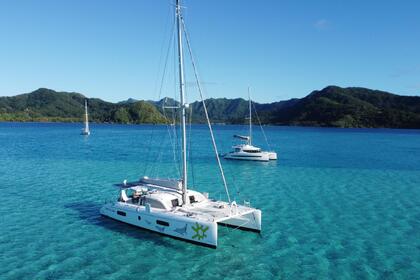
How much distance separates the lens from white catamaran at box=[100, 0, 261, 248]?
1900 centimetres

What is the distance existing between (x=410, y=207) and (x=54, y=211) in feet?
87.2

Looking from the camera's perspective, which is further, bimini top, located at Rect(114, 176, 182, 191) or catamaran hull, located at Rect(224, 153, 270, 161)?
catamaran hull, located at Rect(224, 153, 270, 161)

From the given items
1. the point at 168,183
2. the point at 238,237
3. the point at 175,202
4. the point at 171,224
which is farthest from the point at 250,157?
the point at 171,224

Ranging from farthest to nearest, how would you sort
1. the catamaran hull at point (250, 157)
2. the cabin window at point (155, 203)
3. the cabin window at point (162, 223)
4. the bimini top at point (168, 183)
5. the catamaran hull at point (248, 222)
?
the catamaran hull at point (250, 157), the bimini top at point (168, 183), the cabin window at point (155, 203), the catamaran hull at point (248, 222), the cabin window at point (162, 223)

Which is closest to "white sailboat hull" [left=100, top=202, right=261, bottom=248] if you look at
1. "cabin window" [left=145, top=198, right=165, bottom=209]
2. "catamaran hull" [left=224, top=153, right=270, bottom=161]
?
"cabin window" [left=145, top=198, right=165, bottom=209]

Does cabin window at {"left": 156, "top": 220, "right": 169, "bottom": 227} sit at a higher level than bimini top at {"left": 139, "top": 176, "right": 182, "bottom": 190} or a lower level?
lower

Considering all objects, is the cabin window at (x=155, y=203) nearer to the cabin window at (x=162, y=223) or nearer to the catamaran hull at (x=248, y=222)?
the cabin window at (x=162, y=223)

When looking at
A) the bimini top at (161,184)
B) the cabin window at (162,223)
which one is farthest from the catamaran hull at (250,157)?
the cabin window at (162,223)

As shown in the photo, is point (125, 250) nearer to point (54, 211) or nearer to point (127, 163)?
point (54, 211)

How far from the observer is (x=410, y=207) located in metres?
28.1

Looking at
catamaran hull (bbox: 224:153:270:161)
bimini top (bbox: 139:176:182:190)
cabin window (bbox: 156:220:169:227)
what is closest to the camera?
cabin window (bbox: 156:220:169:227)

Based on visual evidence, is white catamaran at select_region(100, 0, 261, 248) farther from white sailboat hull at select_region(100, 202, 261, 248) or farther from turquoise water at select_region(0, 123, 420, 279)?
turquoise water at select_region(0, 123, 420, 279)

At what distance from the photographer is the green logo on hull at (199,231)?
1862cm

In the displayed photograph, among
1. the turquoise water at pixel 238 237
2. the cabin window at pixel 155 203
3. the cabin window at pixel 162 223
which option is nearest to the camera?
the turquoise water at pixel 238 237
